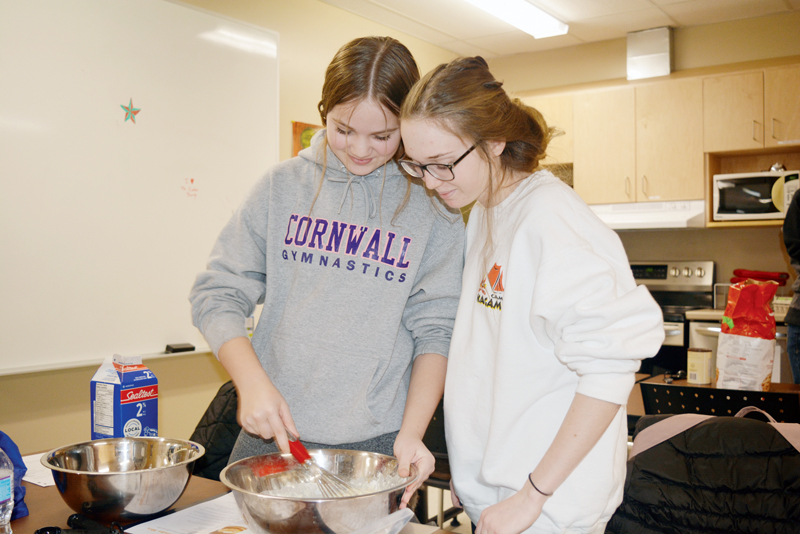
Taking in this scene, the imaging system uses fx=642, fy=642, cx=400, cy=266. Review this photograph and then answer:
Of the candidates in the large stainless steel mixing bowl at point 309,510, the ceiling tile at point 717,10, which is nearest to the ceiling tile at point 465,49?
the ceiling tile at point 717,10

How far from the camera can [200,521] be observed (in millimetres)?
898

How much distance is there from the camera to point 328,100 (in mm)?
1108

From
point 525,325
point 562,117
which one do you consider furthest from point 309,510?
point 562,117

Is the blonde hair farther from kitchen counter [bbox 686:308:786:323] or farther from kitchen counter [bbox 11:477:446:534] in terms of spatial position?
kitchen counter [bbox 686:308:786:323]

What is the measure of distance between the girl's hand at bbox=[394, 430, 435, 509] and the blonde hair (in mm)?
313

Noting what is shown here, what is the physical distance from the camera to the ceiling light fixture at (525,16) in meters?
3.64

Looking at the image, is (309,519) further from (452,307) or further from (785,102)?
(785,102)

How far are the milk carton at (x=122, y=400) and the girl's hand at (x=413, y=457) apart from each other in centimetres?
48

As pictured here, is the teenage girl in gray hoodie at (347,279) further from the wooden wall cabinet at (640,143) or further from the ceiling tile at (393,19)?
the wooden wall cabinet at (640,143)

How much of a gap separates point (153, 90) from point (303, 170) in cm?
161

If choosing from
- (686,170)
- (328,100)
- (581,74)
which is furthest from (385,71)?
(581,74)

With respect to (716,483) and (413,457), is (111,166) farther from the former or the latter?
(716,483)

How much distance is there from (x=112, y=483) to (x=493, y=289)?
0.59 meters

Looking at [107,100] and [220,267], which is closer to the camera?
[220,267]
